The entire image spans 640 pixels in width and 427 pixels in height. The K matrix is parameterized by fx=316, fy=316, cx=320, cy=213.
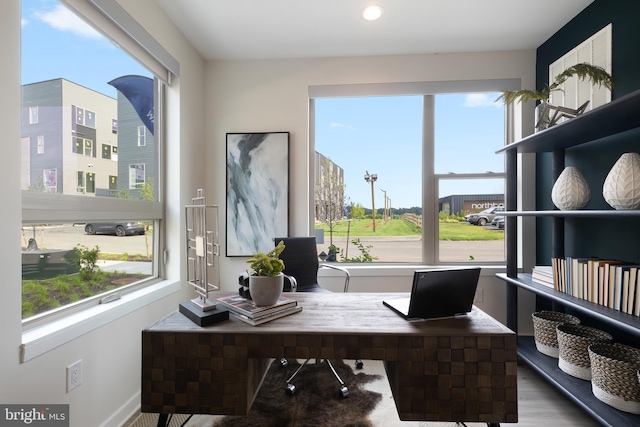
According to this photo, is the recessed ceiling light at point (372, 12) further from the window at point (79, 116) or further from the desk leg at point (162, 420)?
the desk leg at point (162, 420)

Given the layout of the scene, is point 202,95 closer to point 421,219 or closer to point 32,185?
point 32,185

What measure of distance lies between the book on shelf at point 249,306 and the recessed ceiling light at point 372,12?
2.06 metres

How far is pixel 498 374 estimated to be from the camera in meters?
1.17

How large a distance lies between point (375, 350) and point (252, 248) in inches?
79.4

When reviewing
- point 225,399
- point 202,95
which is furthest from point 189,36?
point 225,399

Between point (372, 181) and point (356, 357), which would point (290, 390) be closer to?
point (356, 357)

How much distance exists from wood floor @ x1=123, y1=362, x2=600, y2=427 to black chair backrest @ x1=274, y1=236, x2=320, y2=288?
1.12 m

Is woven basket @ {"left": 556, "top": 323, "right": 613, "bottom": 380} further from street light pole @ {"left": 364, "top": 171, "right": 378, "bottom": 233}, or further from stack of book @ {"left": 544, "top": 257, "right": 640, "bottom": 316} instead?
street light pole @ {"left": 364, "top": 171, "right": 378, "bottom": 233}

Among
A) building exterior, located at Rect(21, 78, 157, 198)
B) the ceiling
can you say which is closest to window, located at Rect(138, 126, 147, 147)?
building exterior, located at Rect(21, 78, 157, 198)

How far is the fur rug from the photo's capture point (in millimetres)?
1796

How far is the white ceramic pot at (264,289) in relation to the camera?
1.38 m

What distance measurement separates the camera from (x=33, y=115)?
4.72ft

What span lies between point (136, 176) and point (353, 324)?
1.82 m

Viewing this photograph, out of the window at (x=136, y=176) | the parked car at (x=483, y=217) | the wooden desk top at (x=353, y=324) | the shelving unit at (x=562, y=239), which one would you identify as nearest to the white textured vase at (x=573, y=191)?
the shelving unit at (x=562, y=239)
